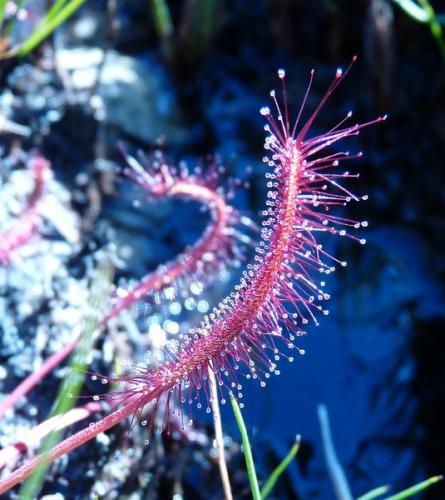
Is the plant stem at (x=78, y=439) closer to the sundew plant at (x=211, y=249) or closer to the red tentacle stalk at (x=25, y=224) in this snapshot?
the sundew plant at (x=211, y=249)

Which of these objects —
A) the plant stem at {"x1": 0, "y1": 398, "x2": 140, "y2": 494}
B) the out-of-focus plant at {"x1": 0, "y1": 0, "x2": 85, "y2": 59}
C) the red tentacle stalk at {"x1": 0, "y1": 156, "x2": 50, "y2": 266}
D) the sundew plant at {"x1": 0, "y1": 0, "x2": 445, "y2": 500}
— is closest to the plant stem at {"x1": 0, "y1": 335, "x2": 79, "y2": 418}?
the sundew plant at {"x1": 0, "y1": 0, "x2": 445, "y2": 500}

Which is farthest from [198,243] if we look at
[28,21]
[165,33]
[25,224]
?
[28,21]

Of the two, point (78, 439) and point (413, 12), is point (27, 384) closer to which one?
point (78, 439)

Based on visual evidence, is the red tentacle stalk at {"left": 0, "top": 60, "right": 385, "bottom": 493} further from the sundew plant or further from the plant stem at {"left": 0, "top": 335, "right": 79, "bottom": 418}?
the plant stem at {"left": 0, "top": 335, "right": 79, "bottom": 418}

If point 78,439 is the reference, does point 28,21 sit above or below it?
above

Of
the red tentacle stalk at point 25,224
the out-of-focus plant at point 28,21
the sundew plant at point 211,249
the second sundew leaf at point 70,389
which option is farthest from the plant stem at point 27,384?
the out-of-focus plant at point 28,21

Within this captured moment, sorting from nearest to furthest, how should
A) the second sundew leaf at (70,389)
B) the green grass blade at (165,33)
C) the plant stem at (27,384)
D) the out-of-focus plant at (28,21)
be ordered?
the second sundew leaf at (70,389) → the plant stem at (27,384) → the out-of-focus plant at (28,21) → the green grass blade at (165,33)
